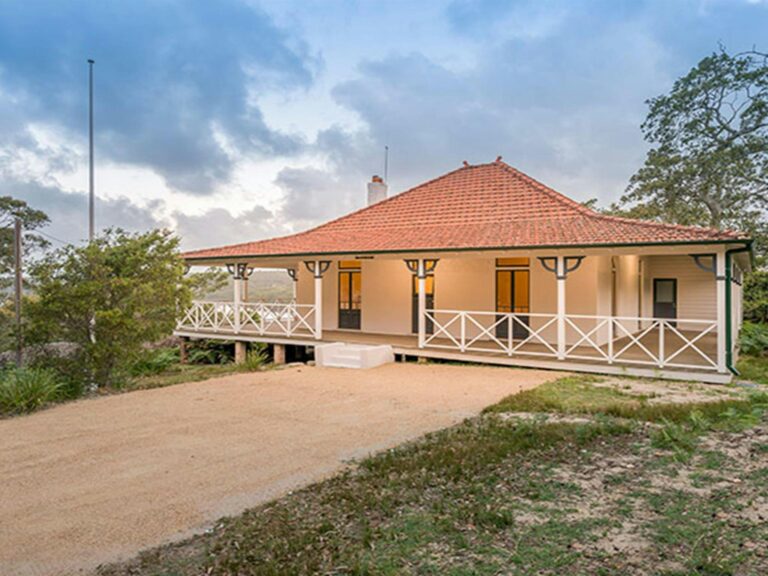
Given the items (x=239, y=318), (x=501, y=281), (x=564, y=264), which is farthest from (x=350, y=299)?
(x=564, y=264)

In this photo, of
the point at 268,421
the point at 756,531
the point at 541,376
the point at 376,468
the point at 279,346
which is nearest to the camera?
the point at 756,531

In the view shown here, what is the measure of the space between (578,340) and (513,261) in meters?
2.70

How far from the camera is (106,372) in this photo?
393 inches

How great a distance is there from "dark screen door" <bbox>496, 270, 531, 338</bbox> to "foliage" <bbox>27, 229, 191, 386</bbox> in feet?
27.3

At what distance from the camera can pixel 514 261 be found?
1418 cm

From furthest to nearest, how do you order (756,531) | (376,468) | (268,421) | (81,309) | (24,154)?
(24,154) → (81,309) → (268,421) → (376,468) → (756,531)

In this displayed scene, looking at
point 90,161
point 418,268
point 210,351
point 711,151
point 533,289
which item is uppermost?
point 711,151

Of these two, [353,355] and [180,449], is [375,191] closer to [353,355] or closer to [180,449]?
[353,355]

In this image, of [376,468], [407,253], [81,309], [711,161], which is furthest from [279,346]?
[711,161]

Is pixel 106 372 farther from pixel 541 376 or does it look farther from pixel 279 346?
pixel 541 376

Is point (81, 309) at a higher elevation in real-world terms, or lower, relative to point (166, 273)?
lower

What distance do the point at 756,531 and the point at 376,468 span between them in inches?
118

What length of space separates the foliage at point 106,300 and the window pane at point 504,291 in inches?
325

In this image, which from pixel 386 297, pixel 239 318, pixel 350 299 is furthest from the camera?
pixel 350 299
